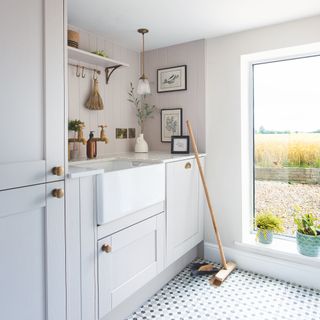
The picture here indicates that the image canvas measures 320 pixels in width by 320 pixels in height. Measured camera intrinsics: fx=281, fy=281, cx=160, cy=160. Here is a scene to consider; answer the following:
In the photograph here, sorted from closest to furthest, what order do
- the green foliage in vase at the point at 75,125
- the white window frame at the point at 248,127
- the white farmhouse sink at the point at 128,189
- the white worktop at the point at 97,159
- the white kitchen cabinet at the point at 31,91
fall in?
the white kitchen cabinet at the point at 31,91 < the white worktop at the point at 97,159 < the white farmhouse sink at the point at 128,189 < the green foliage in vase at the point at 75,125 < the white window frame at the point at 248,127

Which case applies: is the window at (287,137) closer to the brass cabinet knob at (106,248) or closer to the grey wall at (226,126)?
the grey wall at (226,126)

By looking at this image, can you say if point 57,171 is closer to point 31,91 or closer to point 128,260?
point 31,91

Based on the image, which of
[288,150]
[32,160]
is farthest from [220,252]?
[32,160]

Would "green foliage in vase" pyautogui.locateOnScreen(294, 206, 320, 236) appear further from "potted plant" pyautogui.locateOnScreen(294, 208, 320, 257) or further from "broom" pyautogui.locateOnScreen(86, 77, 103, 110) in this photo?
"broom" pyautogui.locateOnScreen(86, 77, 103, 110)

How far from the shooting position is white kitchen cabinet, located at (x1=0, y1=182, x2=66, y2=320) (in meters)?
1.09

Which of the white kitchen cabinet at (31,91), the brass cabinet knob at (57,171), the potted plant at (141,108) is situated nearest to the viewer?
the white kitchen cabinet at (31,91)

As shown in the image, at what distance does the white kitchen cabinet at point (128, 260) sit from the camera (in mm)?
1562

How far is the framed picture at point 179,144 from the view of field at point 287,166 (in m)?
0.65

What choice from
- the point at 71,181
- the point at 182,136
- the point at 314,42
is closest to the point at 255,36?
the point at 314,42

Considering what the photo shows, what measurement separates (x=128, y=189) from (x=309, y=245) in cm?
155

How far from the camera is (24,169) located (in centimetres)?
112

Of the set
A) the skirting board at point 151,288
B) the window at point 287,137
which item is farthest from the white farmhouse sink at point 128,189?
the window at point 287,137

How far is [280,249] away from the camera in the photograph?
7.72 ft

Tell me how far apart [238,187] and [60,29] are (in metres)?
1.89
